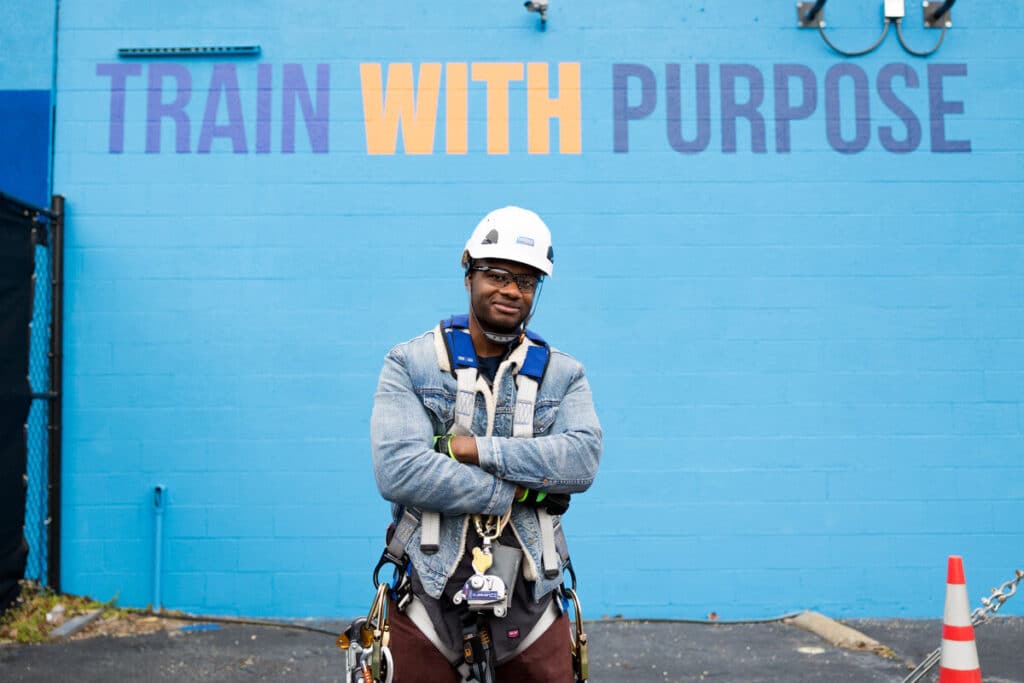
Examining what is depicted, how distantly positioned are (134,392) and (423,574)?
14.9 feet

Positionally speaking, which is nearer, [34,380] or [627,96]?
[34,380]

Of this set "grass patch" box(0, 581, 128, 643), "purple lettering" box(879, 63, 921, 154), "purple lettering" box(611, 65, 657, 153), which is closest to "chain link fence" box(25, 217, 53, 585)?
"grass patch" box(0, 581, 128, 643)

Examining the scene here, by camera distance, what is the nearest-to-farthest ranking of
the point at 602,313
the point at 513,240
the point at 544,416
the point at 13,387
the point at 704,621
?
the point at 513,240 → the point at 544,416 → the point at 13,387 → the point at 704,621 → the point at 602,313

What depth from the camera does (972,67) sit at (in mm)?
6973

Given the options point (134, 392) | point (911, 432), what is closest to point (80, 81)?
point (134, 392)

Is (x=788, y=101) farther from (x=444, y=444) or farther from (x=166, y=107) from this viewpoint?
(x=444, y=444)

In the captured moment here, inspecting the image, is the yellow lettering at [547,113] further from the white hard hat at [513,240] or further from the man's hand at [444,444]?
the man's hand at [444,444]

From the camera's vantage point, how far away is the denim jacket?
2.78 m

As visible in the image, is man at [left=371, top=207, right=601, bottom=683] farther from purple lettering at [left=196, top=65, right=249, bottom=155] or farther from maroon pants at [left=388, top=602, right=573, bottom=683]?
purple lettering at [left=196, top=65, right=249, bottom=155]

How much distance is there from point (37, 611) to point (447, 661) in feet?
14.8

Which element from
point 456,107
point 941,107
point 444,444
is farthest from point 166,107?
point 941,107

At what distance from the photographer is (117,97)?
6816 millimetres

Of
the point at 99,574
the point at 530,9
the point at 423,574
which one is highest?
the point at 530,9

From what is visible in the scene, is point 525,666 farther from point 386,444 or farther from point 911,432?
point 911,432
